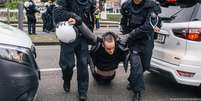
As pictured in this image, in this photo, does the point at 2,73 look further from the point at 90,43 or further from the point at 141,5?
the point at 141,5

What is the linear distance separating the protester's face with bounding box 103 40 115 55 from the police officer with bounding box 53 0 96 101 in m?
0.31

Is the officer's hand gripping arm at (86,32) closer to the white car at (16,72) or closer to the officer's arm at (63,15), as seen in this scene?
the officer's arm at (63,15)

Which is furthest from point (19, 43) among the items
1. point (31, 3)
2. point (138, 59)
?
point (31, 3)

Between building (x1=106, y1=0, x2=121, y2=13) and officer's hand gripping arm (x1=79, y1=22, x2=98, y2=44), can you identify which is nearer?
officer's hand gripping arm (x1=79, y1=22, x2=98, y2=44)

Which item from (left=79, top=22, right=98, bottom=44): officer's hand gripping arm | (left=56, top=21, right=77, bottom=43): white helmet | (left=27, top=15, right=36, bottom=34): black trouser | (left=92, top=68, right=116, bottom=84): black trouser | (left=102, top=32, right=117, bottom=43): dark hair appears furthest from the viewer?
(left=27, top=15, right=36, bottom=34): black trouser

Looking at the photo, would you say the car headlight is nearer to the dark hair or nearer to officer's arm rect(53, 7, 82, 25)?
officer's arm rect(53, 7, 82, 25)

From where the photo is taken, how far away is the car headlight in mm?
4273

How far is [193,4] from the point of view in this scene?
6.02 m

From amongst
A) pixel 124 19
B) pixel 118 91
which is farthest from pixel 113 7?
pixel 124 19

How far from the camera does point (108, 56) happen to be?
6.06 metres

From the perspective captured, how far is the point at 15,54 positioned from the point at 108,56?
6.42 ft

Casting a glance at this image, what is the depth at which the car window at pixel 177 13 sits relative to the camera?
19.6 feet

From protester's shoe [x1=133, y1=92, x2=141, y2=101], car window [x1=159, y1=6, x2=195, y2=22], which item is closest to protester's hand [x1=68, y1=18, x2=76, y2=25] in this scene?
protester's shoe [x1=133, y1=92, x2=141, y2=101]

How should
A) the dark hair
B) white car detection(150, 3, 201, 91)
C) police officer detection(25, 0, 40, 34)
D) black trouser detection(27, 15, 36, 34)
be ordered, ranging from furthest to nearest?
black trouser detection(27, 15, 36, 34), police officer detection(25, 0, 40, 34), the dark hair, white car detection(150, 3, 201, 91)
